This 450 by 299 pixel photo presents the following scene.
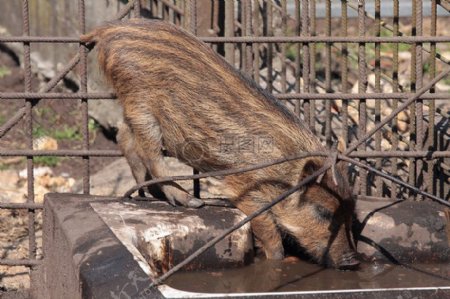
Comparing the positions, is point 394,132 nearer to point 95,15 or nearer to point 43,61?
point 95,15

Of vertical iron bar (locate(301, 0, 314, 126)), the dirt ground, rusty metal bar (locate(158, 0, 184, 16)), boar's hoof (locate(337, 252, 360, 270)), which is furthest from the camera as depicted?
the dirt ground

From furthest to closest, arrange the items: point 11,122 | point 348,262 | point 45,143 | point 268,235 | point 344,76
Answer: point 45,143, point 344,76, point 11,122, point 268,235, point 348,262

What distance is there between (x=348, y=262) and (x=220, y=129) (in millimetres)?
1046

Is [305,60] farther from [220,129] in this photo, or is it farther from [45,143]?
[45,143]

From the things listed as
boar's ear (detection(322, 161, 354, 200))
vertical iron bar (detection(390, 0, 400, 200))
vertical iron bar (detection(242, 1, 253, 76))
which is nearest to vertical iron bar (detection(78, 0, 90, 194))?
vertical iron bar (detection(242, 1, 253, 76))

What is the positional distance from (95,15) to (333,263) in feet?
12.9

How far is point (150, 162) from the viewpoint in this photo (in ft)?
19.4

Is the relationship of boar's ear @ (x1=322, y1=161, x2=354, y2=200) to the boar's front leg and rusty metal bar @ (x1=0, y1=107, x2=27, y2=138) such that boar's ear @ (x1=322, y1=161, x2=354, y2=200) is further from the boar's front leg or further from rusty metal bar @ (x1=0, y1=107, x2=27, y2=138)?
rusty metal bar @ (x1=0, y1=107, x2=27, y2=138)

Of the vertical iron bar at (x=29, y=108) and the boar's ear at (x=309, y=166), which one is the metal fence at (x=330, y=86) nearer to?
the vertical iron bar at (x=29, y=108)

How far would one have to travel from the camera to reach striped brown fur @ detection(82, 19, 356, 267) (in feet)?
18.3

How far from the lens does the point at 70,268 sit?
15.0 feet

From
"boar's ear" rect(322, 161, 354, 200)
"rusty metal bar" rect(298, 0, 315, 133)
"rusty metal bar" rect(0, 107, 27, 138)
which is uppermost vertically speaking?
"rusty metal bar" rect(298, 0, 315, 133)

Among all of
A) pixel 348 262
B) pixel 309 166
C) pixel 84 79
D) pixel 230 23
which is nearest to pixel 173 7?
pixel 230 23

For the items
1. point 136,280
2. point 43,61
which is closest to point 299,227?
point 136,280
